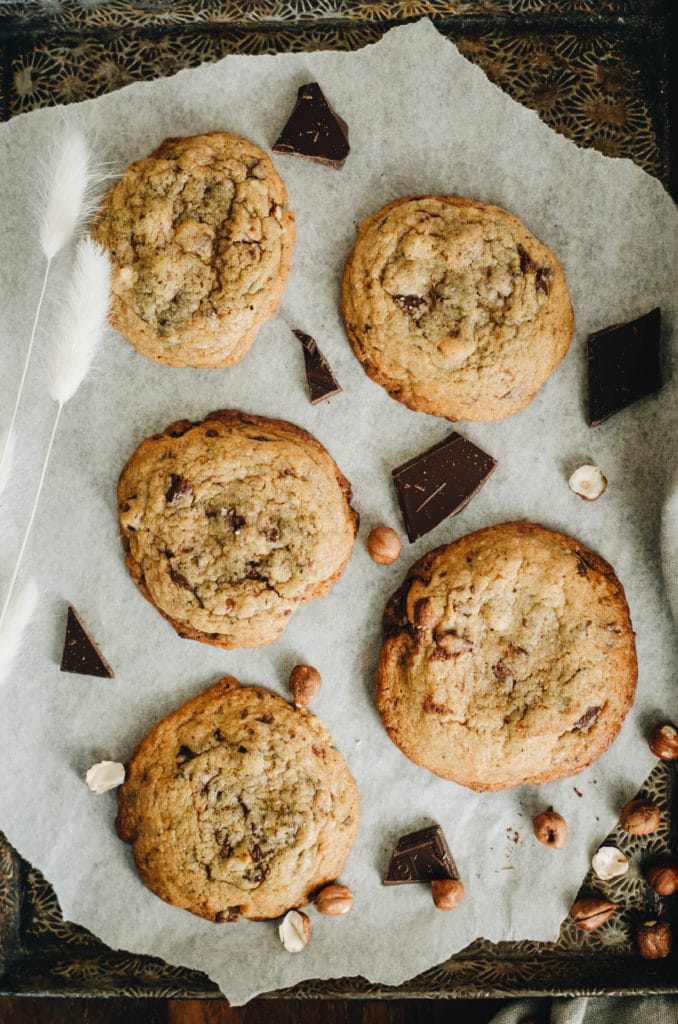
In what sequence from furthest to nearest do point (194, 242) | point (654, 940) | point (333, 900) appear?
point (654, 940) → point (333, 900) → point (194, 242)

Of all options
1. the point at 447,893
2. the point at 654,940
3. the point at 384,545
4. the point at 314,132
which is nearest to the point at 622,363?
the point at 384,545

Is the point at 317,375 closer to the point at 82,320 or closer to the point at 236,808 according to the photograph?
the point at 82,320

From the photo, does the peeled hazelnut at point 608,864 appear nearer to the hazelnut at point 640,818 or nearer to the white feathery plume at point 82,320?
the hazelnut at point 640,818

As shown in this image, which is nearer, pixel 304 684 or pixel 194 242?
pixel 194 242

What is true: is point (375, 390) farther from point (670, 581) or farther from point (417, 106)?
point (670, 581)

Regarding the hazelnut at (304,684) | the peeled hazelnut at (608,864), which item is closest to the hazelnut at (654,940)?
the peeled hazelnut at (608,864)

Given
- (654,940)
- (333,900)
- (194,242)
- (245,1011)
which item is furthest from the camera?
(245,1011)

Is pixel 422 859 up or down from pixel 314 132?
down
